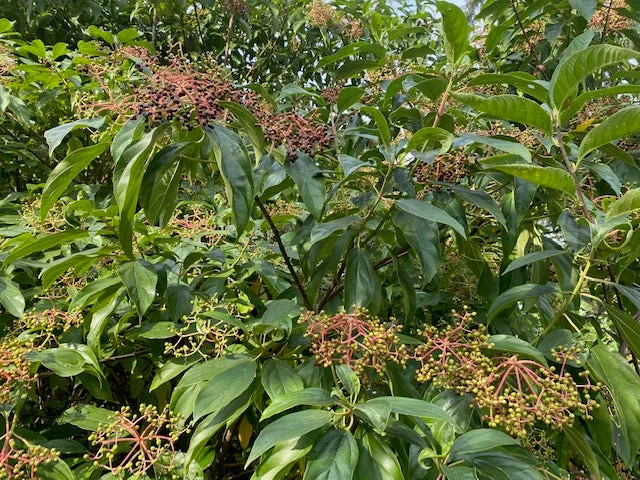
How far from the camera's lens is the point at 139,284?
3.86ft

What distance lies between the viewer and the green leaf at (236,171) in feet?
3.06

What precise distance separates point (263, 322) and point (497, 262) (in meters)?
0.91

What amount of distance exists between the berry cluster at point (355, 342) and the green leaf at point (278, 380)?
0.19 ft

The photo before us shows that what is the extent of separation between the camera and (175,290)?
1.31 metres

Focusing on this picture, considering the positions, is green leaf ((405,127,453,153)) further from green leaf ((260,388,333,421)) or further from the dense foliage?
green leaf ((260,388,333,421))

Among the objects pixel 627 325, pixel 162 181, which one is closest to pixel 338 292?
pixel 162 181

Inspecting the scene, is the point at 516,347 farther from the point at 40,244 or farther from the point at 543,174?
the point at 40,244

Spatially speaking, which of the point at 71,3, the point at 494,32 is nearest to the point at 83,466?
the point at 494,32

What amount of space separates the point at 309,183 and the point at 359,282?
243mm

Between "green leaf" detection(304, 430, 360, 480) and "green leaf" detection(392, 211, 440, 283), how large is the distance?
0.38 meters

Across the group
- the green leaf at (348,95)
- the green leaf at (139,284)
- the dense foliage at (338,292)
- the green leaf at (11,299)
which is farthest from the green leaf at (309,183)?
the green leaf at (11,299)

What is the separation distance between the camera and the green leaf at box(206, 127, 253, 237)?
0.93 metres

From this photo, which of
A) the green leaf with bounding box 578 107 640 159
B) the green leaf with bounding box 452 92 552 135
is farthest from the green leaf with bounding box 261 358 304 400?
the green leaf with bounding box 578 107 640 159

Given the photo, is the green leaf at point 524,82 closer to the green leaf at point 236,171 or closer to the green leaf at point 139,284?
the green leaf at point 236,171
